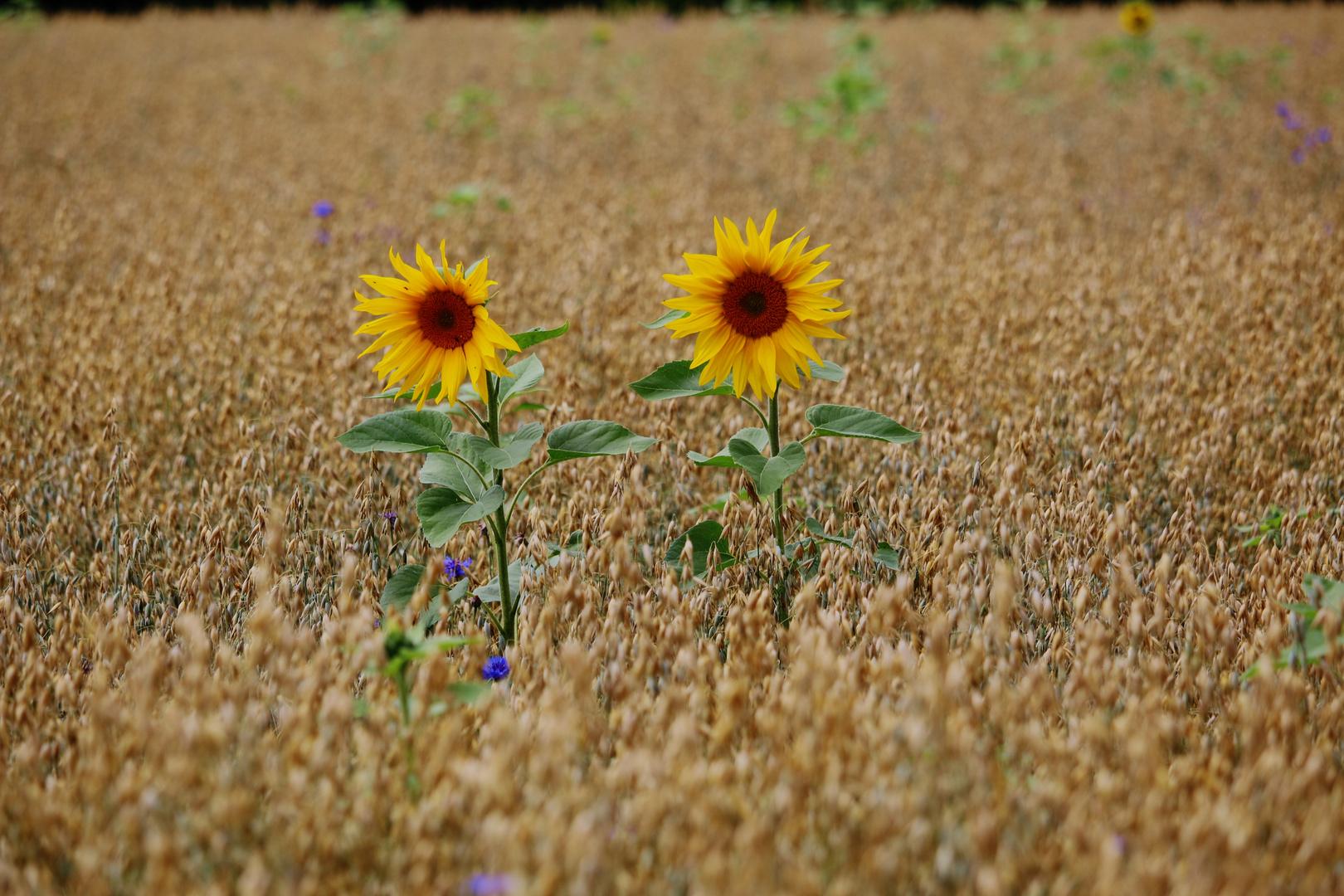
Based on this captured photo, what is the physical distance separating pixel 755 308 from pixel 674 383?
245mm

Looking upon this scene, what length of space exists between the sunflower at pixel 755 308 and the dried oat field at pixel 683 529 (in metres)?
0.33

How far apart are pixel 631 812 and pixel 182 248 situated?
4434 mm

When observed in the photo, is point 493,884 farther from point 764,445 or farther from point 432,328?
point 764,445

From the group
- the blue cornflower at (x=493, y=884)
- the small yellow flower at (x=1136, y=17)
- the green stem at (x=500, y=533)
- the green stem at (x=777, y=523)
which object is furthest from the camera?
the small yellow flower at (x=1136, y=17)

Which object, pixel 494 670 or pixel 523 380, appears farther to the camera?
pixel 523 380

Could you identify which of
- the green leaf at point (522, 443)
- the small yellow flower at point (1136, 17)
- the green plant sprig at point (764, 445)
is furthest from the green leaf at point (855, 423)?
the small yellow flower at point (1136, 17)

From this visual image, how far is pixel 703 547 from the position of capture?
2.03 metres

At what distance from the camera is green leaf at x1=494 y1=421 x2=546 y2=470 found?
1831 millimetres

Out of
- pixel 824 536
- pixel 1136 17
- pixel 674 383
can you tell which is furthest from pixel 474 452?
pixel 1136 17

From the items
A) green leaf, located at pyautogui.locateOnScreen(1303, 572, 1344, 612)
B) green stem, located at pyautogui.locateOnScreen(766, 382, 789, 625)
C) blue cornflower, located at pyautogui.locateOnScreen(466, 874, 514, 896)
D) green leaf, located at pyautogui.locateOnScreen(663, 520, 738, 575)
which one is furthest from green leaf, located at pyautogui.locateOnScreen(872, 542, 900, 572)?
blue cornflower, located at pyautogui.locateOnScreen(466, 874, 514, 896)

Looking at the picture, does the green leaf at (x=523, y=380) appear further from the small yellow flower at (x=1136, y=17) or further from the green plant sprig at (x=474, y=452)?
the small yellow flower at (x=1136, y=17)

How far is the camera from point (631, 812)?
3.91 feet

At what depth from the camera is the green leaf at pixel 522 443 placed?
6.01 feet

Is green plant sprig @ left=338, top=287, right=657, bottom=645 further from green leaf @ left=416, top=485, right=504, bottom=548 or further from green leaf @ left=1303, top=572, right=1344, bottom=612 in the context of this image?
green leaf @ left=1303, top=572, right=1344, bottom=612
